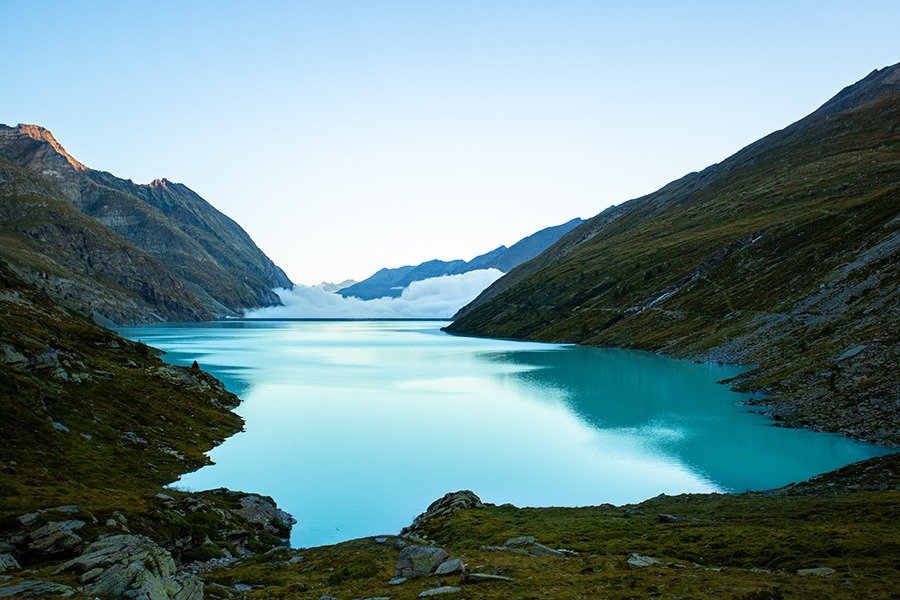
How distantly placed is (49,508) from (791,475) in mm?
49939

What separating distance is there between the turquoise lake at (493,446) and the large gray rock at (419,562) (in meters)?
13.6

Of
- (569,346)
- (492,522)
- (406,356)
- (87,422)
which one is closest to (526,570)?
(492,522)

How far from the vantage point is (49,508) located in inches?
1013

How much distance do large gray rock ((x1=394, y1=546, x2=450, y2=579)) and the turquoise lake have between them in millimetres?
13592

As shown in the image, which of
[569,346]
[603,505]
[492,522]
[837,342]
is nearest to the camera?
[492,522]

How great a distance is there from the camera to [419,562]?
Result: 22891mm

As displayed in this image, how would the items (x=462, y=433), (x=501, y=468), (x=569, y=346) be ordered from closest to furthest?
(x=501, y=468)
(x=462, y=433)
(x=569, y=346)

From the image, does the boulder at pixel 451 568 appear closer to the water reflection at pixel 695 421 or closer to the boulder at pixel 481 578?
the boulder at pixel 481 578

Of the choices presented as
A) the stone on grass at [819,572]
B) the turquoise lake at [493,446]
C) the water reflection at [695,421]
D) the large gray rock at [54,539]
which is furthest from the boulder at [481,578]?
the water reflection at [695,421]

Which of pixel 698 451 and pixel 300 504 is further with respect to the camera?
pixel 698 451

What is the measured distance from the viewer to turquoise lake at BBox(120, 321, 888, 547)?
4491 centimetres

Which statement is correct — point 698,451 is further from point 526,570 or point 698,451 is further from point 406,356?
point 406,356

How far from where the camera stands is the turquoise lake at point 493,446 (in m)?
44.9

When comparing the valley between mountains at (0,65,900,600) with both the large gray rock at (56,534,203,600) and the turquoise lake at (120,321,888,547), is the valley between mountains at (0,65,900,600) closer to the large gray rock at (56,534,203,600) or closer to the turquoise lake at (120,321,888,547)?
the large gray rock at (56,534,203,600)
